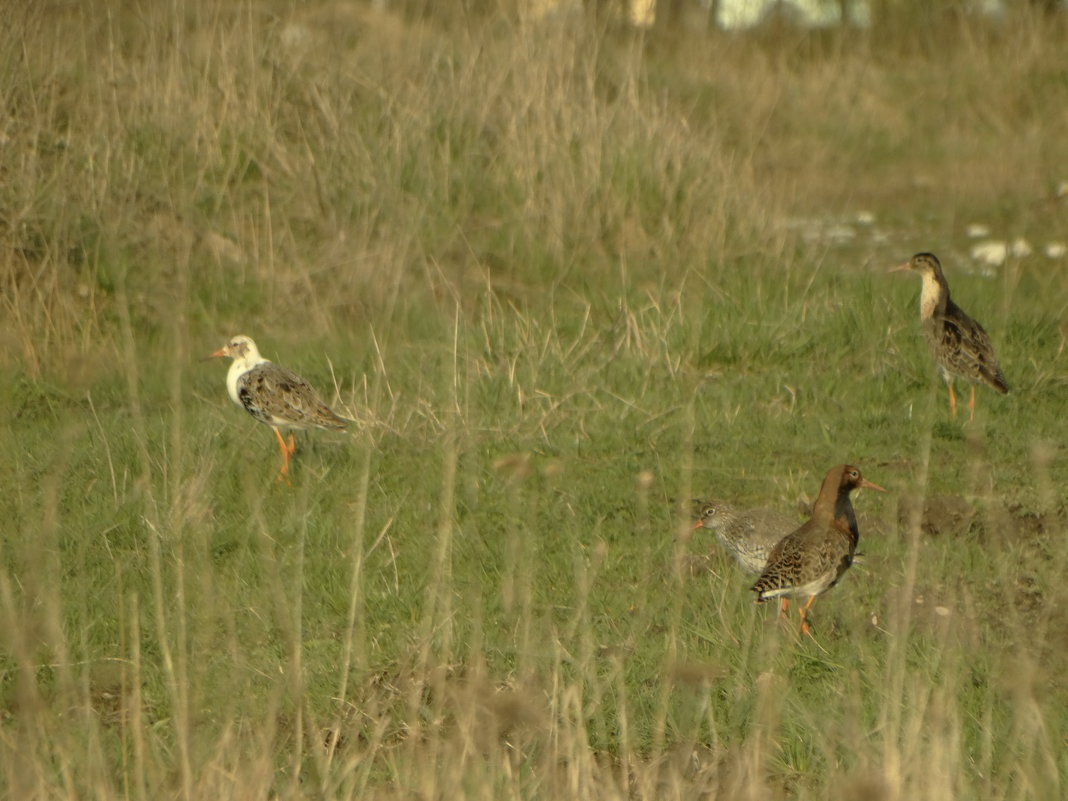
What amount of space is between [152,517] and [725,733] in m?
2.61

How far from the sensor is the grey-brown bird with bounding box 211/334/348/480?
7.18 metres

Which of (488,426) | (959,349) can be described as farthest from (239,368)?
(959,349)

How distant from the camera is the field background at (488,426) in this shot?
4512mm

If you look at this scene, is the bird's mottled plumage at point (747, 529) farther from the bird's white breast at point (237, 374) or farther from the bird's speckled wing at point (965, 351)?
the bird's white breast at point (237, 374)

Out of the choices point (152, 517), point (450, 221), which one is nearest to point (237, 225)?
point (450, 221)

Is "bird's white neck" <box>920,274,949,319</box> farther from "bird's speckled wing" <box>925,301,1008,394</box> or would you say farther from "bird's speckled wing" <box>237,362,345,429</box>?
"bird's speckled wing" <box>237,362,345,429</box>

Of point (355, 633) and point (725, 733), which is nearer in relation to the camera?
point (725, 733)

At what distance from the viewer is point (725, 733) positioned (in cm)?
471

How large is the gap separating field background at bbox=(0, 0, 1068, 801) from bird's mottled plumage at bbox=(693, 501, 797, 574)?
0.13m

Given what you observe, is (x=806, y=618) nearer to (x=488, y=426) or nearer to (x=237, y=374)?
(x=488, y=426)

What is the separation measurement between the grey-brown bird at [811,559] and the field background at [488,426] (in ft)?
0.49

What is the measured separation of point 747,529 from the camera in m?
5.99

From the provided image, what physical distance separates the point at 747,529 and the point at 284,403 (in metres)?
2.30

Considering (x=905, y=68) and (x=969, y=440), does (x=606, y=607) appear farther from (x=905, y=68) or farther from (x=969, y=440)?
(x=905, y=68)
